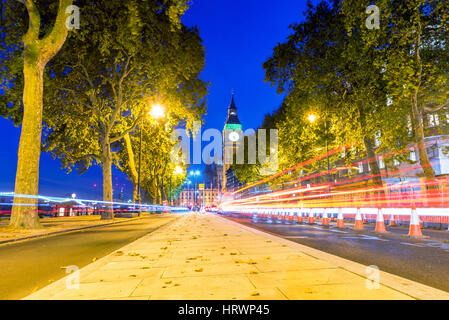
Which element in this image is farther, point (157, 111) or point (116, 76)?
point (157, 111)

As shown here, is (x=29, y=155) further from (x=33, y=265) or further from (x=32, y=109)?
(x=33, y=265)

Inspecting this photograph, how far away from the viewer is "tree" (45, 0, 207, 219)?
752 inches

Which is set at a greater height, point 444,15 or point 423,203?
point 444,15

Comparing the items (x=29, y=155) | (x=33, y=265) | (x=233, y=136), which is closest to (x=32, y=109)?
(x=29, y=155)

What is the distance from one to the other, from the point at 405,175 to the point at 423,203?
15.0 m

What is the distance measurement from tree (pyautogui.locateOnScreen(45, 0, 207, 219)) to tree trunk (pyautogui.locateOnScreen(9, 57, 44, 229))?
14.1 feet

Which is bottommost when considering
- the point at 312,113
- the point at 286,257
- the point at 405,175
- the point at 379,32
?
the point at 286,257

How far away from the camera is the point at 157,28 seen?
20203 millimetres

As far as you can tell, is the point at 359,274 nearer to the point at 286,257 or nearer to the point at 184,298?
the point at 286,257

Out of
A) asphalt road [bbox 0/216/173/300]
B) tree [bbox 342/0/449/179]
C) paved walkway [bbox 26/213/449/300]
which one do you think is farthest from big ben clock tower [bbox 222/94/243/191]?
paved walkway [bbox 26/213/449/300]

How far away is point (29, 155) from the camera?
15062 mm

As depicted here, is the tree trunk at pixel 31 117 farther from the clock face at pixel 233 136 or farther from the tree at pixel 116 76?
the clock face at pixel 233 136

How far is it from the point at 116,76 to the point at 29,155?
432 inches
